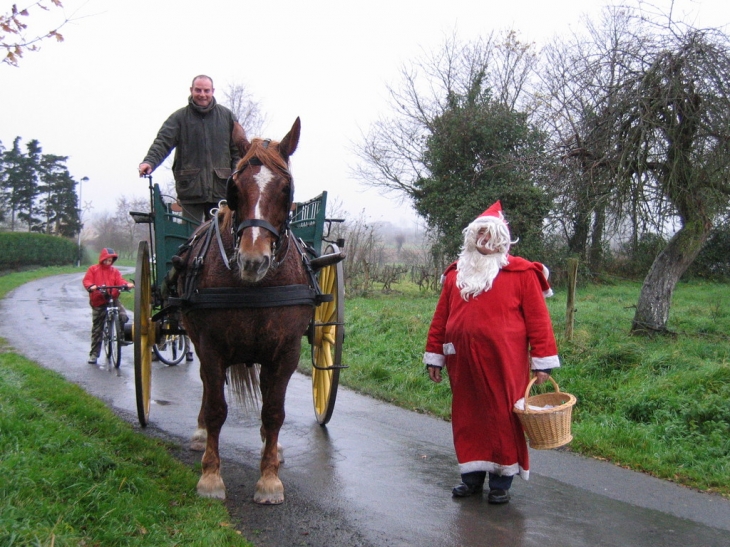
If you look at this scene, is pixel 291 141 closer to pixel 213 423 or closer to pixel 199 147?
pixel 199 147

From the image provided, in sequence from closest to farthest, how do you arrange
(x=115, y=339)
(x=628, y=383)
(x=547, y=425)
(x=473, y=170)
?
(x=547, y=425)
(x=628, y=383)
(x=115, y=339)
(x=473, y=170)

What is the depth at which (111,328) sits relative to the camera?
997cm

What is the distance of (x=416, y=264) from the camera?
21109 millimetres

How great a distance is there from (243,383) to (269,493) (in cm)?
108

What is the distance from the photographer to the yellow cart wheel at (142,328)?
515cm

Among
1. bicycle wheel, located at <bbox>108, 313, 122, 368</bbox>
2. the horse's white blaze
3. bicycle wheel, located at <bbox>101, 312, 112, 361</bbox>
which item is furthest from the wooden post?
bicycle wheel, located at <bbox>101, 312, 112, 361</bbox>

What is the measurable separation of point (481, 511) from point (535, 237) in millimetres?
14169

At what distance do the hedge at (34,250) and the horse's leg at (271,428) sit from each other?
36.6m

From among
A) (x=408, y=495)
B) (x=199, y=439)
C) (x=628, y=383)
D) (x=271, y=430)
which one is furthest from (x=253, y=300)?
(x=628, y=383)

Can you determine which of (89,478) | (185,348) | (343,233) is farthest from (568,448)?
(343,233)

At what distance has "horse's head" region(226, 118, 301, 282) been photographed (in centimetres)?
346

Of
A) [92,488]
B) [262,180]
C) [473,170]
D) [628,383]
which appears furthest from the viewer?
[473,170]

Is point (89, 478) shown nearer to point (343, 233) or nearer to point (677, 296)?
point (677, 296)

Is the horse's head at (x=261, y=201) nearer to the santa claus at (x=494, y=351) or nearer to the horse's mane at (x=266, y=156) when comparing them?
the horse's mane at (x=266, y=156)
